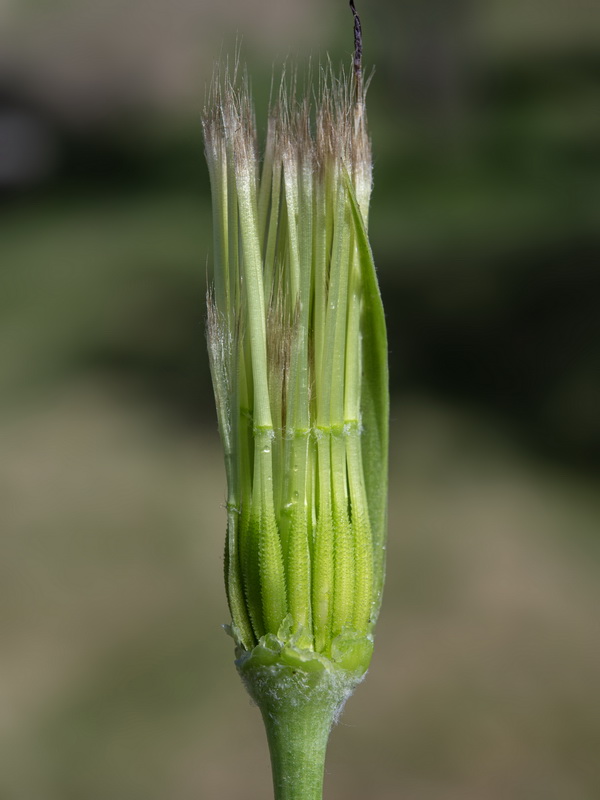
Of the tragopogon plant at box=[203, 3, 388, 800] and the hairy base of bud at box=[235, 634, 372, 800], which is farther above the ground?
the tragopogon plant at box=[203, 3, 388, 800]

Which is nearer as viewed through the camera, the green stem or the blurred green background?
the green stem

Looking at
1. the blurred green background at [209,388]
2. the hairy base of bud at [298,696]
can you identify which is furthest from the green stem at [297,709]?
the blurred green background at [209,388]

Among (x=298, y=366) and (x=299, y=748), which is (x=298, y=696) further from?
(x=298, y=366)

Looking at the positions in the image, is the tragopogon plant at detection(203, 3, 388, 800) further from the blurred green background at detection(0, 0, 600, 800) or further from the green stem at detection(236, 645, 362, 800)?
the blurred green background at detection(0, 0, 600, 800)

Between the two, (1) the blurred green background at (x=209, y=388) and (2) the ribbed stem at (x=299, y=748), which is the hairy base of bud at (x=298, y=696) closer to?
(2) the ribbed stem at (x=299, y=748)

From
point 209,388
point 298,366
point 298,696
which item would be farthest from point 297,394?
point 209,388

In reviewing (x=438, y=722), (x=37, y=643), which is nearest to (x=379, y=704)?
(x=438, y=722)

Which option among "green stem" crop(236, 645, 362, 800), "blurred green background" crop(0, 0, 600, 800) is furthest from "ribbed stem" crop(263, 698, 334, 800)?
"blurred green background" crop(0, 0, 600, 800)
